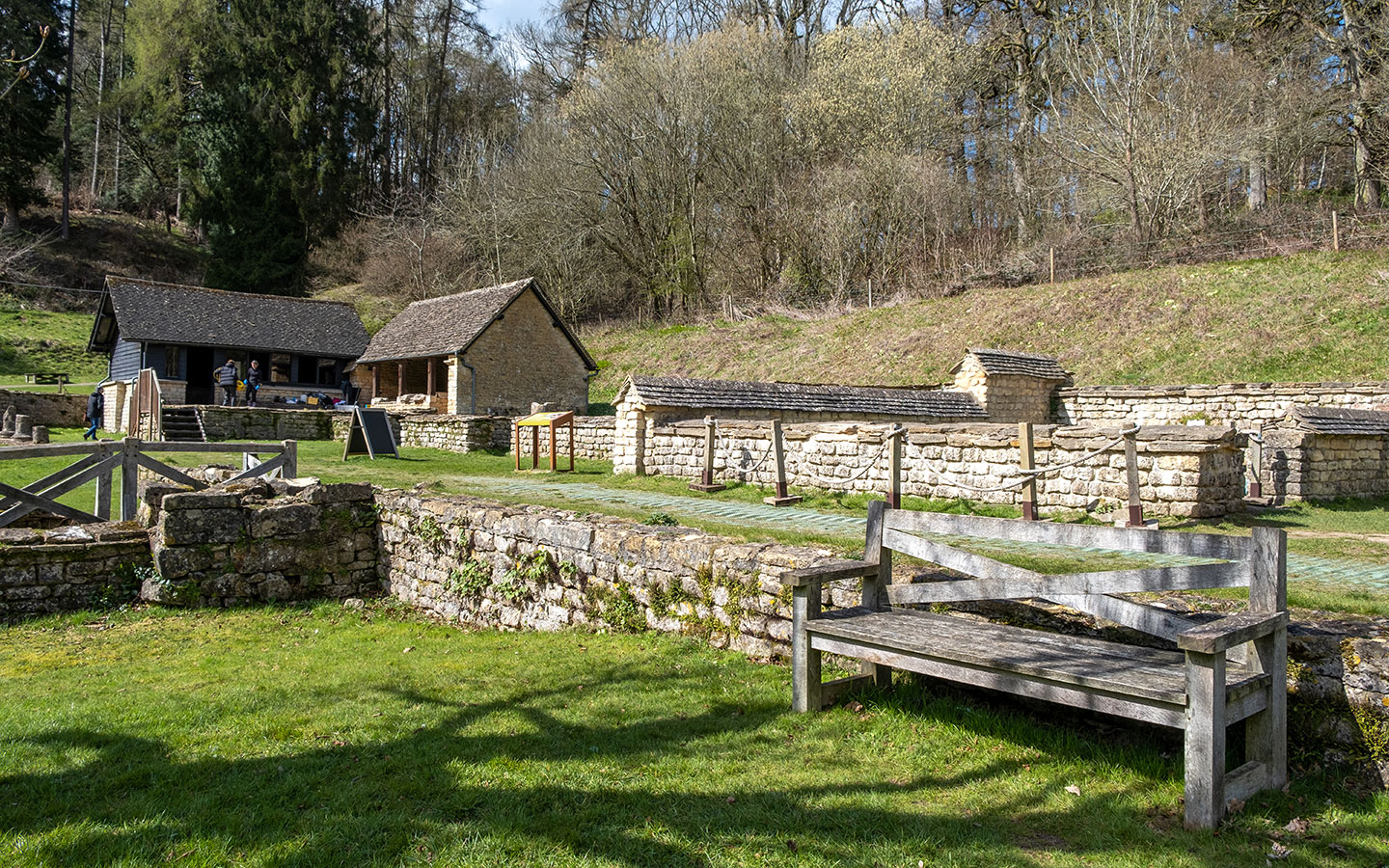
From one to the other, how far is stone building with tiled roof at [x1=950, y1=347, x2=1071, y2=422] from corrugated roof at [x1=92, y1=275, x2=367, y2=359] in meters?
27.0

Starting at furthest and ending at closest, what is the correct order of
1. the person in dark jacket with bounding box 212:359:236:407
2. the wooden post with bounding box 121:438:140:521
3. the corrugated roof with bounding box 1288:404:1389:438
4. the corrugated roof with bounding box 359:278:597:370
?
the corrugated roof with bounding box 359:278:597:370 → the person in dark jacket with bounding box 212:359:236:407 → the corrugated roof with bounding box 1288:404:1389:438 → the wooden post with bounding box 121:438:140:521

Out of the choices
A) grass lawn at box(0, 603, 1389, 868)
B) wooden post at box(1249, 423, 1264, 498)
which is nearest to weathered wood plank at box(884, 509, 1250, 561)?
grass lawn at box(0, 603, 1389, 868)

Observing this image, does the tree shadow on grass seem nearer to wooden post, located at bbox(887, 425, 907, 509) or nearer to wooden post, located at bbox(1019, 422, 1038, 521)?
wooden post, located at bbox(1019, 422, 1038, 521)

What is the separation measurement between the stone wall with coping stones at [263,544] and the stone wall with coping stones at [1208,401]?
46.8 feet

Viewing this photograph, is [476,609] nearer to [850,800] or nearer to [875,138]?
[850,800]

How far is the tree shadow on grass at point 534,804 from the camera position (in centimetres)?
321

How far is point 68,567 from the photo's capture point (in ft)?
26.6

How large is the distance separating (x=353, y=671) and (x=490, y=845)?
3208mm

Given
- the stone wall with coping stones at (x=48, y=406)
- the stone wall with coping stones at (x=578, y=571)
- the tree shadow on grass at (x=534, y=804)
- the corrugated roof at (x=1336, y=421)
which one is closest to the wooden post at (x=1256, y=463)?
the corrugated roof at (x=1336, y=421)

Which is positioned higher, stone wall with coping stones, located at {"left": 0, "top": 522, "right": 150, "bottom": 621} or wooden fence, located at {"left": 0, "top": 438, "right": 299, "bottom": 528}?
wooden fence, located at {"left": 0, "top": 438, "right": 299, "bottom": 528}

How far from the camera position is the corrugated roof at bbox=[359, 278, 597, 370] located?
29581 mm

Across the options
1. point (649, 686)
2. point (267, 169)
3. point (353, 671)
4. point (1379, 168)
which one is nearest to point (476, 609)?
point (353, 671)

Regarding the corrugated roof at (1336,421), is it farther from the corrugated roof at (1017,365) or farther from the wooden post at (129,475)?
the wooden post at (129,475)

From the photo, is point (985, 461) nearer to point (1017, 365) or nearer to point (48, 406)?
point (1017, 365)
